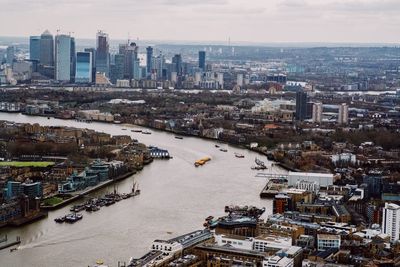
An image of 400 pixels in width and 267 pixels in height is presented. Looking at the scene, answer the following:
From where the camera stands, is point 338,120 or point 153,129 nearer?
point 153,129

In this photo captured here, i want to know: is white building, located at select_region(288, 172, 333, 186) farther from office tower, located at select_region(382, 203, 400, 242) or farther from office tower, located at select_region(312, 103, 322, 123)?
office tower, located at select_region(312, 103, 322, 123)

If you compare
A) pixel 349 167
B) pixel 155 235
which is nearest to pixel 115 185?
pixel 155 235

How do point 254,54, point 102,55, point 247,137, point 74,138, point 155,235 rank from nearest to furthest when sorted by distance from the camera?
point 155,235, point 74,138, point 247,137, point 102,55, point 254,54

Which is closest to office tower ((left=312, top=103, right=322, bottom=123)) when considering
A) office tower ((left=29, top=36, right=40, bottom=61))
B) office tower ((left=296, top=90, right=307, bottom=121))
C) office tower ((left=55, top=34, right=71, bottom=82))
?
office tower ((left=296, top=90, right=307, bottom=121))

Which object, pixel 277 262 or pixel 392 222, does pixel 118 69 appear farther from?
pixel 277 262

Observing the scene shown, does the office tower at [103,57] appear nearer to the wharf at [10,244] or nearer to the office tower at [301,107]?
the office tower at [301,107]

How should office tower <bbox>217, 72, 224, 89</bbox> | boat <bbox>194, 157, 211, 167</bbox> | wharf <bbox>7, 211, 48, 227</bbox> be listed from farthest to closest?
office tower <bbox>217, 72, 224, 89</bbox>
boat <bbox>194, 157, 211, 167</bbox>
wharf <bbox>7, 211, 48, 227</bbox>

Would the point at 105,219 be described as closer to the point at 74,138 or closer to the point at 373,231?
the point at 373,231
